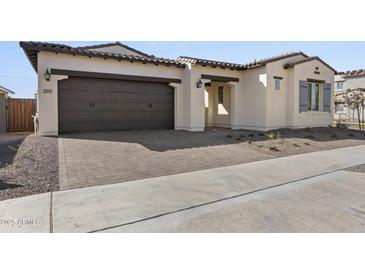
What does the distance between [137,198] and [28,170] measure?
2940mm

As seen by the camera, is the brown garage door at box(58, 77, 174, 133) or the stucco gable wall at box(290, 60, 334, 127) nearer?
the brown garage door at box(58, 77, 174, 133)

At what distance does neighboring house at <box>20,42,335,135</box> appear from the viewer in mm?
10250

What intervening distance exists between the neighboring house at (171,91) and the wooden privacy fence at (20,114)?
4.21m

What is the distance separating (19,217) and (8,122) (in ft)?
43.6

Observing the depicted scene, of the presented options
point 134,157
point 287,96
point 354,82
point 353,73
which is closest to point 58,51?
point 134,157

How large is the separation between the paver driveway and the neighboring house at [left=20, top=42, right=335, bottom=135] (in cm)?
192

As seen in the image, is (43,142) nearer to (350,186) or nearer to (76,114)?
(76,114)

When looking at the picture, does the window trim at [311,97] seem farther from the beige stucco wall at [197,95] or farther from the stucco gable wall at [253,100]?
the beige stucco wall at [197,95]

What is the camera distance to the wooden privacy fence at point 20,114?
14203 millimetres

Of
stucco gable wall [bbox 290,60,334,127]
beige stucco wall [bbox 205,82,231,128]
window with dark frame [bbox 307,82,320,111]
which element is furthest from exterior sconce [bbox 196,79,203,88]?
window with dark frame [bbox 307,82,320,111]

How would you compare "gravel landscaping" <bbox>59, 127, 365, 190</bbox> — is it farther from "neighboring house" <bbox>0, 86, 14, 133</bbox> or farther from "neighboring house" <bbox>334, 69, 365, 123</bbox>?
"neighboring house" <bbox>334, 69, 365, 123</bbox>

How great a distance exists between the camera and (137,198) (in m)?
4.18

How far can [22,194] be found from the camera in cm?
425

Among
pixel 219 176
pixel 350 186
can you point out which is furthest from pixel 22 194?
pixel 350 186
